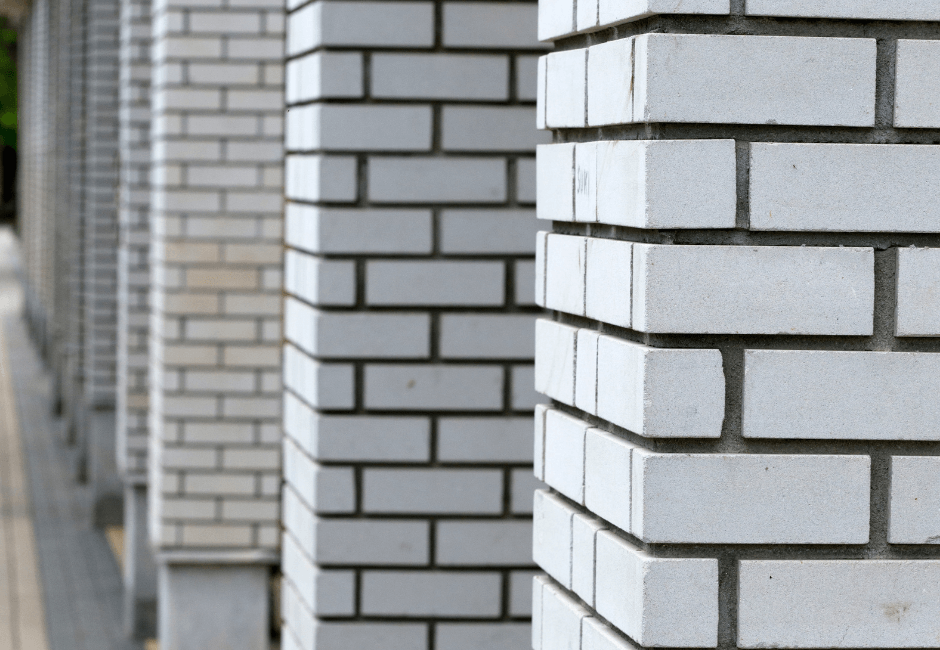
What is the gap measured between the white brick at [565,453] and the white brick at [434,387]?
1191mm

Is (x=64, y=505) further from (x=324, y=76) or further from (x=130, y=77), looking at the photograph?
(x=324, y=76)

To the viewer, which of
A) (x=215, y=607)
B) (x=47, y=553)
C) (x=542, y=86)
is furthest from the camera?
(x=47, y=553)

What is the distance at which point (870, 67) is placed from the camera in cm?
177

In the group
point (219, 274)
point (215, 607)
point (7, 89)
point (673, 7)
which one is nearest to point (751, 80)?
point (673, 7)

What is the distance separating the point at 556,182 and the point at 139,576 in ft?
24.0

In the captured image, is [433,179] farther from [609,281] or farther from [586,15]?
[609,281]

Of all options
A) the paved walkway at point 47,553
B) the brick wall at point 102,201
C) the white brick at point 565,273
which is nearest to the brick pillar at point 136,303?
the paved walkway at point 47,553

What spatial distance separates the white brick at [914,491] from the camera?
1.79 metres

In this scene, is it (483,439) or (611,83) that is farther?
(483,439)

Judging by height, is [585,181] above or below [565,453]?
above

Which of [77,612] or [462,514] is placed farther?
[77,612]

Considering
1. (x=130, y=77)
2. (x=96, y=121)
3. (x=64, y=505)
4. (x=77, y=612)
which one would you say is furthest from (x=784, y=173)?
(x=64, y=505)

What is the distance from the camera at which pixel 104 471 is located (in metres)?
11.9

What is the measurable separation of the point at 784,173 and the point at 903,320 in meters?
0.22
